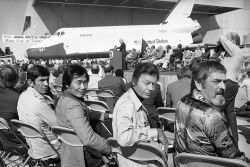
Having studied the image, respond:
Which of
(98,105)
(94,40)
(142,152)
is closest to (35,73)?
(98,105)

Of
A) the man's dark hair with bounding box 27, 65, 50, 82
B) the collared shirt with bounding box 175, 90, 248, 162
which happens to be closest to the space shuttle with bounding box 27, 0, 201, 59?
the man's dark hair with bounding box 27, 65, 50, 82

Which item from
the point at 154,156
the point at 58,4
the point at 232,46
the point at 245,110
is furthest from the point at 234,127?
the point at 58,4

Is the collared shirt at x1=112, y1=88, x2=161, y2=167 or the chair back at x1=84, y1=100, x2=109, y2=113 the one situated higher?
the collared shirt at x1=112, y1=88, x2=161, y2=167

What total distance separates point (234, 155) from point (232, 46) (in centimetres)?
241

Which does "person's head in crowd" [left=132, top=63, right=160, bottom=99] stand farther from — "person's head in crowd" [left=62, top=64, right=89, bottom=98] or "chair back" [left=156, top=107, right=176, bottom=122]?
"chair back" [left=156, top=107, right=176, bottom=122]

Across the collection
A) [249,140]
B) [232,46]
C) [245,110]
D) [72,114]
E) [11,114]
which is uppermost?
[232,46]

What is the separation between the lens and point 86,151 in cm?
224

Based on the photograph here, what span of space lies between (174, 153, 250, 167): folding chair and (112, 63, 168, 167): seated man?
1.11 feet

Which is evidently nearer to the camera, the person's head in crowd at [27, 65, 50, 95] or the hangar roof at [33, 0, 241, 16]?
the person's head in crowd at [27, 65, 50, 95]

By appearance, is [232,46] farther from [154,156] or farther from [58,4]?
→ [58,4]

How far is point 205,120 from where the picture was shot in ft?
4.97

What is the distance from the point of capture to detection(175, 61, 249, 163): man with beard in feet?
4.91

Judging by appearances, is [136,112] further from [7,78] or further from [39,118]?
[7,78]

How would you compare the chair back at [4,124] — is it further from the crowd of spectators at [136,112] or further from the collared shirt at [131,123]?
the collared shirt at [131,123]
